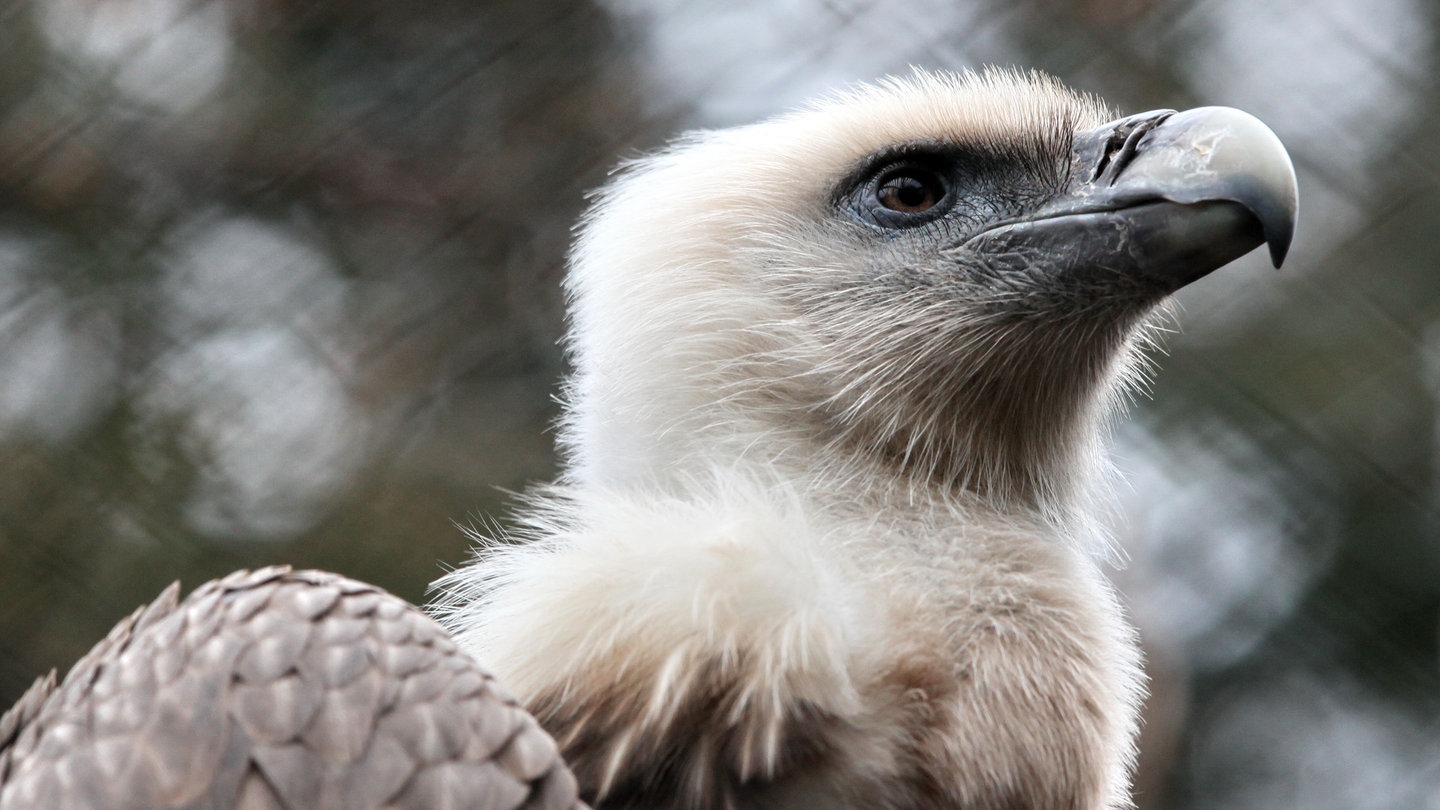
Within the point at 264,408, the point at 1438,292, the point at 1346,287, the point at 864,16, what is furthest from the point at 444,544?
the point at 1438,292

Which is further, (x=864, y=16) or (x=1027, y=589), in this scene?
(x=864, y=16)

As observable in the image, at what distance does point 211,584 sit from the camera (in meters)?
1.46

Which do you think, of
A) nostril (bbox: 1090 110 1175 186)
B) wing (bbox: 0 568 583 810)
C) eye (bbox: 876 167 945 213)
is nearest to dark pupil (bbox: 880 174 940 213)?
eye (bbox: 876 167 945 213)

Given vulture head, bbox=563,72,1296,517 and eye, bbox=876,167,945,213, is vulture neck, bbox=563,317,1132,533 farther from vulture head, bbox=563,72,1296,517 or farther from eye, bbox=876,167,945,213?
eye, bbox=876,167,945,213

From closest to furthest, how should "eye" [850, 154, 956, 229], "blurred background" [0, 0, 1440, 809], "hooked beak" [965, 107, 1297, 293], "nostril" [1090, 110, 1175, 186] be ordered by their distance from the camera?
1. "hooked beak" [965, 107, 1297, 293]
2. "nostril" [1090, 110, 1175, 186]
3. "eye" [850, 154, 956, 229]
4. "blurred background" [0, 0, 1440, 809]

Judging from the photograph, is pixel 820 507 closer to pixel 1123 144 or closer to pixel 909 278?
pixel 909 278

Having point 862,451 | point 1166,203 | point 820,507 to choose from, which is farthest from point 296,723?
point 1166,203

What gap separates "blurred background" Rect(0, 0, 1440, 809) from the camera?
3.45m

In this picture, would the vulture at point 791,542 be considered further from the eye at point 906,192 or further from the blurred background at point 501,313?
the blurred background at point 501,313

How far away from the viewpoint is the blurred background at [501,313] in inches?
136

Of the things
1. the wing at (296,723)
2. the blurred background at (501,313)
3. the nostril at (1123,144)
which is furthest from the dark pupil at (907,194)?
the blurred background at (501,313)

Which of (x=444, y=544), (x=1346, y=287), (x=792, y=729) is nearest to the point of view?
(x=792, y=729)

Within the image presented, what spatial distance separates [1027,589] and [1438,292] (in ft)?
9.90

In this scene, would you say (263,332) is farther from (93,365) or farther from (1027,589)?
(1027,589)
